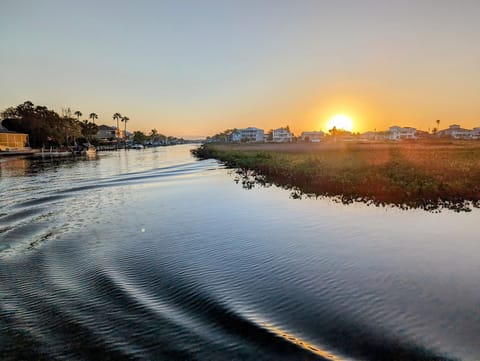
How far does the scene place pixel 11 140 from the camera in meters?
74.8

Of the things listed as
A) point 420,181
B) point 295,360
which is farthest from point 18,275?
point 420,181

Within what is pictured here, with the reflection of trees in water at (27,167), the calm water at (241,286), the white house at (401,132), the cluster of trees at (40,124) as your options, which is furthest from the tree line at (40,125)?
the white house at (401,132)

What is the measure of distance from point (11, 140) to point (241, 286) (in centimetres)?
8881

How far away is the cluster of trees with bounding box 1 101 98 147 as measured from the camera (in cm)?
8319

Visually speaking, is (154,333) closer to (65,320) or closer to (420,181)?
(65,320)

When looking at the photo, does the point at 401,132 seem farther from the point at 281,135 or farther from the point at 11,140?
the point at 11,140

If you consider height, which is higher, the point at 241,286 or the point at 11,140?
the point at 11,140

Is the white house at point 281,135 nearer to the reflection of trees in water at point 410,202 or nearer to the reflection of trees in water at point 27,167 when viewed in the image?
the reflection of trees in water at point 27,167

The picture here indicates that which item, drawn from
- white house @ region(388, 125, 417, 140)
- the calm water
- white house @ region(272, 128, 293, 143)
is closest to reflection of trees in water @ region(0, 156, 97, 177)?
the calm water

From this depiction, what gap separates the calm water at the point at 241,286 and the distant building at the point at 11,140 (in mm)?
74465

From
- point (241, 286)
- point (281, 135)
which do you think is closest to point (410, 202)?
point (241, 286)

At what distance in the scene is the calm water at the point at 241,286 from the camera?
4746 mm

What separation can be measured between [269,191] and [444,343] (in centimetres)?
1567

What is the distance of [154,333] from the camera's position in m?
5.00
